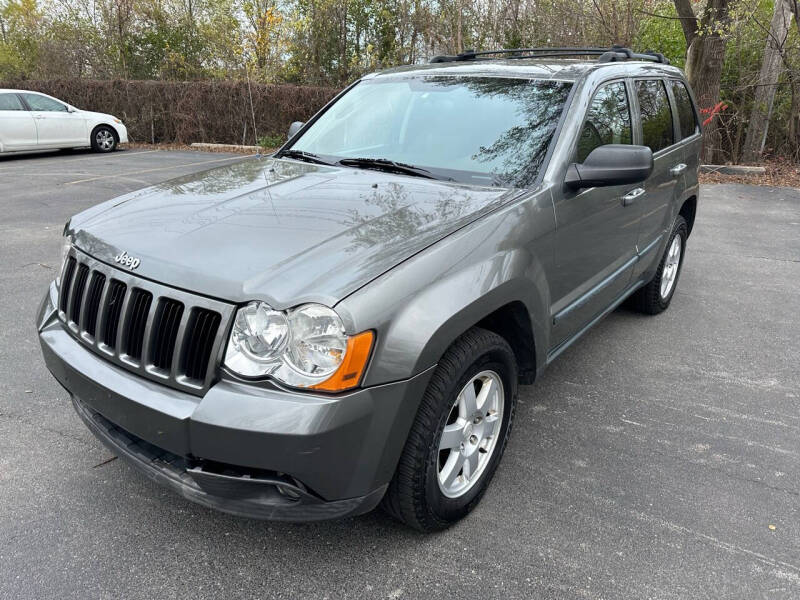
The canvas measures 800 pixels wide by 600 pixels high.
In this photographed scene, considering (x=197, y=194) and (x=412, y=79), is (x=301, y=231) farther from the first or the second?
(x=412, y=79)

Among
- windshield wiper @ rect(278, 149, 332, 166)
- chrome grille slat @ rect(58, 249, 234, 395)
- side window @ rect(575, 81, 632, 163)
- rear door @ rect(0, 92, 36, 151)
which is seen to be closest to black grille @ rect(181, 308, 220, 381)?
chrome grille slat @ rect(58, 249, 234, 395)

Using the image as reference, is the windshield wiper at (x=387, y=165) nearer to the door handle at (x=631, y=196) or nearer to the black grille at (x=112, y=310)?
the door handle at (x=631, y=196)

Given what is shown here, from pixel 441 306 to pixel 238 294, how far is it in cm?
68

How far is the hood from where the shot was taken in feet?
6.73

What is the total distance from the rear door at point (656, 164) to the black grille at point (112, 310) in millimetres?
2951

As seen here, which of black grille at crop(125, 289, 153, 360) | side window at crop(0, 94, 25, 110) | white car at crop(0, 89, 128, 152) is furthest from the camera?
white car at crop(0, 89, 128, 152)

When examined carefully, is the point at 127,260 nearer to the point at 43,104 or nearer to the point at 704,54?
the point at 704,54

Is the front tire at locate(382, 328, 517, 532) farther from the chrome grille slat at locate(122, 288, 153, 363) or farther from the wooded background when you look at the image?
the wooded background

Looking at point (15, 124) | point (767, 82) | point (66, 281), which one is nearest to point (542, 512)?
point (66, 281)

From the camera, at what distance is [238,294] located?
2.00 meters

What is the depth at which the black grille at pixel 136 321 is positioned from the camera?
7.20 feet

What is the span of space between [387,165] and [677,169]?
95.8 inches

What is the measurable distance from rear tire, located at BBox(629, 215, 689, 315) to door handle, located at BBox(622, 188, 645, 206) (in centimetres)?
105

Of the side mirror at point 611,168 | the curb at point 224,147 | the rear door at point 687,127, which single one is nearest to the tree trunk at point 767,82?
the rear door at point 687,127
